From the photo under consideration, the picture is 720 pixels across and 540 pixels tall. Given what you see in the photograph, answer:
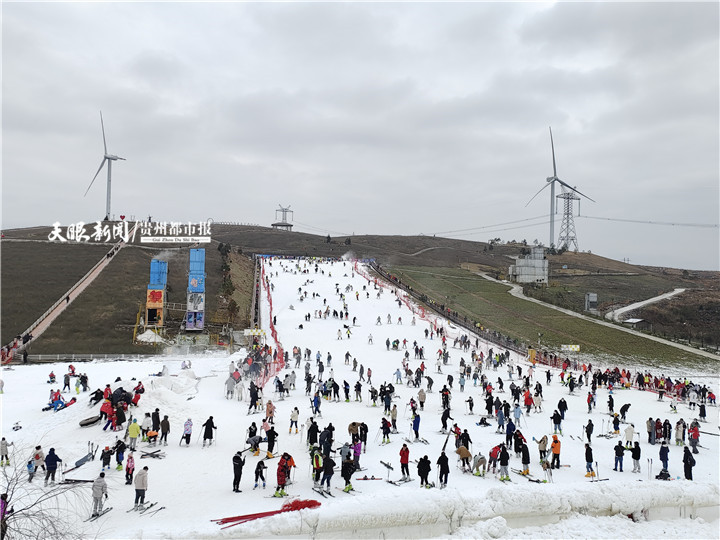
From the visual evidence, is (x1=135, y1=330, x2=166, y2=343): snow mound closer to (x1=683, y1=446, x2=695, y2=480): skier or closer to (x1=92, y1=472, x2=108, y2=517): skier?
(x1=92, y1=472, x2=108, y2=517): skier

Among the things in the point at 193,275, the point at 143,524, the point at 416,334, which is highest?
the point at 193,275

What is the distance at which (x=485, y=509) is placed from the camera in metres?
13.6

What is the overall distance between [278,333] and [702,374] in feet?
115

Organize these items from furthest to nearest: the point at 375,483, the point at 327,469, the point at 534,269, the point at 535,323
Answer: the point at 534,269
the point at 535,323
the point at 375,483
the point at 327,469

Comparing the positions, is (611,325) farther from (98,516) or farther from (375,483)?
(98,516)

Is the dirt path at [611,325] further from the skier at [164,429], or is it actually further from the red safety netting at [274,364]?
the skier at [164,429]

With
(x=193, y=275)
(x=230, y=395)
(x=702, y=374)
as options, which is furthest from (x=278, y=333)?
(x=702, y=374)

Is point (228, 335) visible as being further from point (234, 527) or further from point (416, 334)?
point (234, 527)

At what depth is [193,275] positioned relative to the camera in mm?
39688

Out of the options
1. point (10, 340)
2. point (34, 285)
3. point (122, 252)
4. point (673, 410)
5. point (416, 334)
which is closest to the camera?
point (673, 410)

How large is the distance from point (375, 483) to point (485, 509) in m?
3.18

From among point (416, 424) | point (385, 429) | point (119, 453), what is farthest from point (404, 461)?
point (119, 453)

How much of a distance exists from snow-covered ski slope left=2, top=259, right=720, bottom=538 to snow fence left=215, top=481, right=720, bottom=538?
0.03 meters

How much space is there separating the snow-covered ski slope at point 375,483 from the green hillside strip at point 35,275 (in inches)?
625
